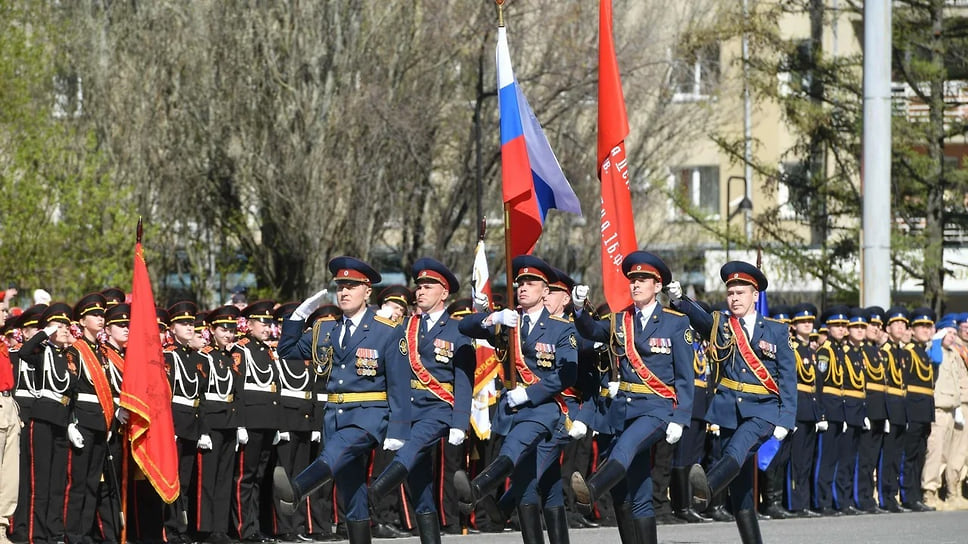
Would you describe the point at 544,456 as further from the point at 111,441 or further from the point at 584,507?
the point at 111,441

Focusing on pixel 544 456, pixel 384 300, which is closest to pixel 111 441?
pixel 384 300

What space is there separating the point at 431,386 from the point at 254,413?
329 centimetres

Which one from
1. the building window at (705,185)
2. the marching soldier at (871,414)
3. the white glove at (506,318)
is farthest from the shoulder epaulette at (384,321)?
the building window at (705,185)

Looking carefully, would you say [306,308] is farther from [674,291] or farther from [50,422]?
[50,422]

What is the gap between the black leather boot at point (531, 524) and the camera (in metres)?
11.6

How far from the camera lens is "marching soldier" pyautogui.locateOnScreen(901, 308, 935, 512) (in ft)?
60.7

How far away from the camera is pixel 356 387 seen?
452 inches

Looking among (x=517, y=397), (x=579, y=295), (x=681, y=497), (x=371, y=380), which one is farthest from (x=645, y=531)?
(x=681, y=497)

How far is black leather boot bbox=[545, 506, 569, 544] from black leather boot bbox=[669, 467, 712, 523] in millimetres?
5046

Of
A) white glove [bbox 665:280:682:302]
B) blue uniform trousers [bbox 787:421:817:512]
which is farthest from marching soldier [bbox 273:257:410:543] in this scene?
blue uniform trousers [bbox 787:421:817:512]

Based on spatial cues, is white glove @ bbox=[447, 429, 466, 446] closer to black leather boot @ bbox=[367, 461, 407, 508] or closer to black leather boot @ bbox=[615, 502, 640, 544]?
black leather boot @ bbox=[367, 461, 407, 508]

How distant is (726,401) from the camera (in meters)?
12.0

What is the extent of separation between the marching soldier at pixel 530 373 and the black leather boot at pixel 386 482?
0.59m

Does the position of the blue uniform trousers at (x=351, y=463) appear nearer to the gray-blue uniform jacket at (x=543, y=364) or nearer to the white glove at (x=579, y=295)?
the gray-blue uniform jacket at (x=543, y=364)
